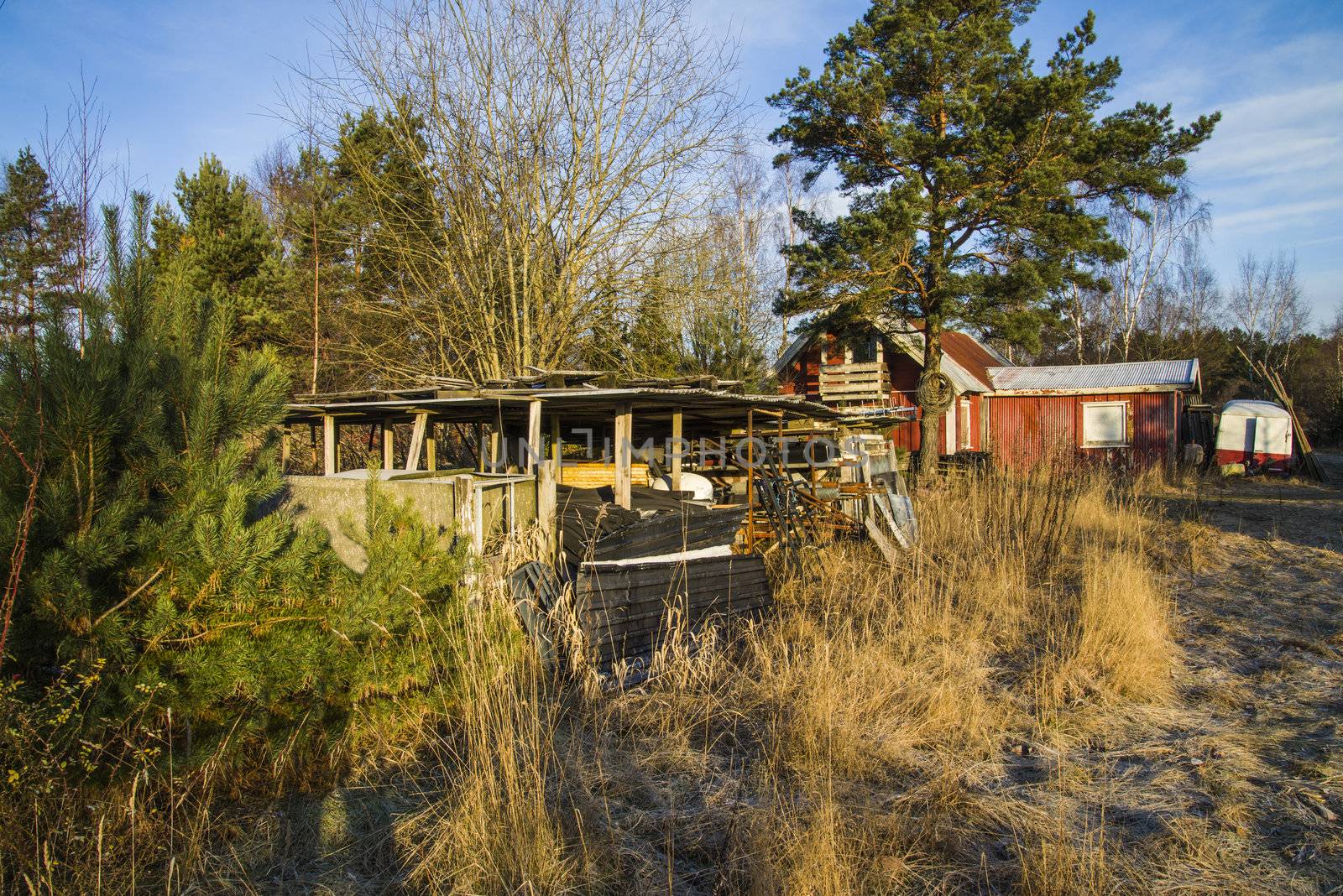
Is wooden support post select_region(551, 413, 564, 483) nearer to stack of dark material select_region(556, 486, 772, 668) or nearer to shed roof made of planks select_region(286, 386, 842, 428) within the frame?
shed roof made of planks select_region(286, 386, 842, 428)

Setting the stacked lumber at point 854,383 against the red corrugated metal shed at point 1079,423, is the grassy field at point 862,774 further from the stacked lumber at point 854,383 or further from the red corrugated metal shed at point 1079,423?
the red corrugated metal shed at point 1079,423

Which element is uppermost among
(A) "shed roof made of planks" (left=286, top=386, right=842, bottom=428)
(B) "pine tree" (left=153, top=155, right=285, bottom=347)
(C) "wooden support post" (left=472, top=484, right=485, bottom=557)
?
(B) "pine tree" (left=153, top=155, right=285, bottom=347)

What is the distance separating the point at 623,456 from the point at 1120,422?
738 inches

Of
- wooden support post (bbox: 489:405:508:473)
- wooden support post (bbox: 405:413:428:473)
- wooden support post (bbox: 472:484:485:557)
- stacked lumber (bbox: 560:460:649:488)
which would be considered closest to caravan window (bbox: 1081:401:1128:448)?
stacked lumber (bbox: 560:460:649:488)

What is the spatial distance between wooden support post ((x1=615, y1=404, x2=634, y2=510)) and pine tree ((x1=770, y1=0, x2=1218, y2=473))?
9288mm

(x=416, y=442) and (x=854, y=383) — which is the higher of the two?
(x=854, y=383)

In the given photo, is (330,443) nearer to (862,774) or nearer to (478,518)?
(478,518)

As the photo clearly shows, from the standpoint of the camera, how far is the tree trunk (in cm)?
1757

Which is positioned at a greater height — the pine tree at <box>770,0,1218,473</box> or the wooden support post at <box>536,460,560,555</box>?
the pine tree at <box>770,0,1218,473</box>

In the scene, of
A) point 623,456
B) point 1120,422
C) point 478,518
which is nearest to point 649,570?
point 478,518

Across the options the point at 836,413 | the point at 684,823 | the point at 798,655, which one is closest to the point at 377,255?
the point at 836,413

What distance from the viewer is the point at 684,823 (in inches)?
137

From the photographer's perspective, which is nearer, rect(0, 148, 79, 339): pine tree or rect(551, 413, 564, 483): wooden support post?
rect(0, 148, 79, 339): pine tree

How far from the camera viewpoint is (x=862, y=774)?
13.0ft
